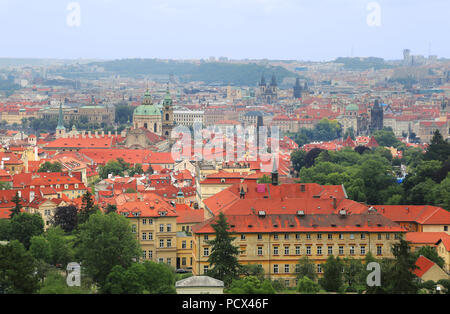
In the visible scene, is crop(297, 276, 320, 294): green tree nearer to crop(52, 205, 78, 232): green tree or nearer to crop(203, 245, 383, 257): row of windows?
crop(203, 245, 383, 257): row of windows

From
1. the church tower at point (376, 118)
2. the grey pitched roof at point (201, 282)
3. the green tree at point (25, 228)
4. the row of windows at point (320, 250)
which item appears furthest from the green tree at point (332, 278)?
the church tower at point (376, 118)

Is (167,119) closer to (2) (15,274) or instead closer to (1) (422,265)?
(1) (422,265)

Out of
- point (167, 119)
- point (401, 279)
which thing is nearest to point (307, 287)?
point (401, 279)

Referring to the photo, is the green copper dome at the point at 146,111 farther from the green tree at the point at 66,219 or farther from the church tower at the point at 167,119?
the green tree at the point at 66,219

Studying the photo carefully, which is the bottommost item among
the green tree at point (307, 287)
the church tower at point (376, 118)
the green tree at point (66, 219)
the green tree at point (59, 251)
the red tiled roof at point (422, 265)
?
the church tower at point (376, 118)

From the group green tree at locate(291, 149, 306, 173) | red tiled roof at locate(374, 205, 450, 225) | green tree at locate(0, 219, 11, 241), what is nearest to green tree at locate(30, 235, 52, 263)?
green tree at locate(0, 219, 11, 241)
